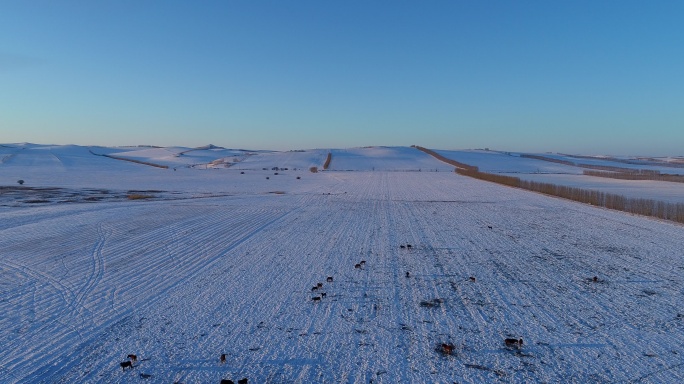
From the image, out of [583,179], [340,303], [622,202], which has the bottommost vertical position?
[583,179]

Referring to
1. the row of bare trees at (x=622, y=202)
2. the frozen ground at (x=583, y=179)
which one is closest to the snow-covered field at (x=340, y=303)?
the row of bare trees at (x=622, y=202)

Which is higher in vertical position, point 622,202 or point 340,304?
point 340,304

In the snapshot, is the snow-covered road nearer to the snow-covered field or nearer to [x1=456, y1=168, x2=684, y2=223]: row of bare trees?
the snow-covered field

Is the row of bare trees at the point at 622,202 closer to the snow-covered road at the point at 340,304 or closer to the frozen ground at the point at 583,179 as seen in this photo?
the snow-covered road at the point at 340,304

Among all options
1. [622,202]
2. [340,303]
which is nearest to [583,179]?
[622,202]

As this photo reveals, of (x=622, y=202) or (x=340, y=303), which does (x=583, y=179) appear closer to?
(x=622, y=202)

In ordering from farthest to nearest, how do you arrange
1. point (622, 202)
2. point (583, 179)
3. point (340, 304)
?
point (583, 179) < point (622, 202) < point (340, 304)

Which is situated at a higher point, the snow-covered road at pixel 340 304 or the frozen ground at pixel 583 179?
the snow-covered road at pixel 340 304

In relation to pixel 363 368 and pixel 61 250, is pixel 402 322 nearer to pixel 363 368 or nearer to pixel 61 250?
pixel 363 368

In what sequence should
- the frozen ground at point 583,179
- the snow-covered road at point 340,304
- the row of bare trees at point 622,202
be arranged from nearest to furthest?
the snow-covered road at point 340,304, the row of bare trees at point 622,202, the frozen ground at point 583,179
